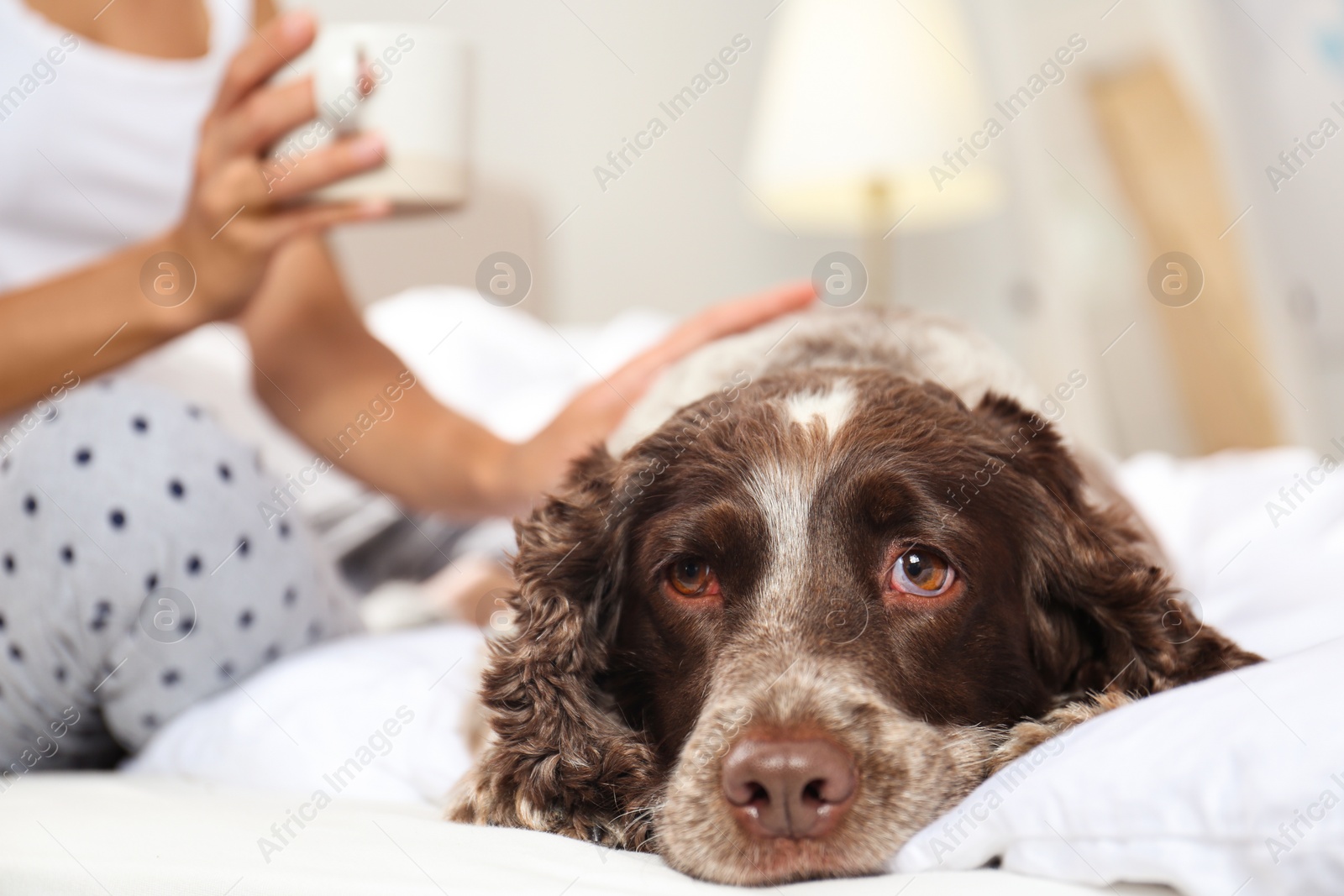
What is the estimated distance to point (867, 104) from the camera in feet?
15.8

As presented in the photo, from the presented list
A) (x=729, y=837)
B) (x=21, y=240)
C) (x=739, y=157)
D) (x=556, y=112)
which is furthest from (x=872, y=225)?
(x=729, y=837)

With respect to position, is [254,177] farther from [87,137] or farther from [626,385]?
[87,137]

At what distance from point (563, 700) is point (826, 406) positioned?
57cm

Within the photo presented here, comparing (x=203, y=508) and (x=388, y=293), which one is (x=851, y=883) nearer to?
(x=203, y=508)

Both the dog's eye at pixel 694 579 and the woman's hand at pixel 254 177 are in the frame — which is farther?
the woman's hand at pixel 254 177

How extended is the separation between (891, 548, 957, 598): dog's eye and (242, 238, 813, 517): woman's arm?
95cm

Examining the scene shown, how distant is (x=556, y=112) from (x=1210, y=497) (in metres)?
3.28

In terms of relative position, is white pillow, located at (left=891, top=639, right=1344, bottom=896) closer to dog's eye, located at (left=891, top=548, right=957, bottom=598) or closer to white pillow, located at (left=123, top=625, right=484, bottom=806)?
dog's eye, located at (left=891, top=548, right=957, bottom=598)

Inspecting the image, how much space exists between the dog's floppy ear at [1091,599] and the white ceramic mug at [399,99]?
1058mm

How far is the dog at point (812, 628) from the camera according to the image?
4.13 ft

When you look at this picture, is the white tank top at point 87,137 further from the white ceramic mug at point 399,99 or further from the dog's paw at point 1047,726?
the dog's paw at point 1047,726

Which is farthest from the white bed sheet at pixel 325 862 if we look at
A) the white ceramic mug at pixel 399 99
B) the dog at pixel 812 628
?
the white ceramic mug at pixel 399 99

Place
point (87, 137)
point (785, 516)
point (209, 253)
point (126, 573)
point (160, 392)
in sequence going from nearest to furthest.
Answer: point (785, 516) → point (126, 573) → point (160, 392) → point (209, 253) → point (87, 137)

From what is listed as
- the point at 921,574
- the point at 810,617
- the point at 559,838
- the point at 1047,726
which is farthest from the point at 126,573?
the point at 1047,726
